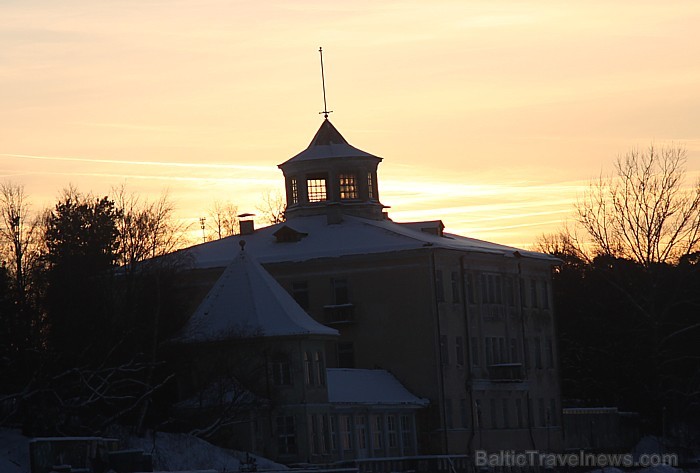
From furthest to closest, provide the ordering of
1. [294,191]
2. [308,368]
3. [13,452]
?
[294,191]
[308,368]
[13,452]

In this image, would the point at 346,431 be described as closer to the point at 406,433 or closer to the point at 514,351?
the point at 406,433

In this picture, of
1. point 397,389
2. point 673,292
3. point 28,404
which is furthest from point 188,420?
point 673,292

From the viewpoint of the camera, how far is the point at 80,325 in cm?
5228

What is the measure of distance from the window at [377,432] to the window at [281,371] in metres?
6.13

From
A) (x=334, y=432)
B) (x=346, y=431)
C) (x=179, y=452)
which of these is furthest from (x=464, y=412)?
(x=179, y=452)

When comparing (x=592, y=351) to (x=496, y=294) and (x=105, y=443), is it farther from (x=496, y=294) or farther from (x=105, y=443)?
(x=105, y=443)

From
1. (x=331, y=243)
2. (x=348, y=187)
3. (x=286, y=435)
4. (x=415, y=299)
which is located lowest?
(x=286, y=435)

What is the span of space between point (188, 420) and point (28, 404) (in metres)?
7.91

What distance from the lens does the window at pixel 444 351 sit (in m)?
69.9

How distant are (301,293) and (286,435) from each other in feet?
43.0

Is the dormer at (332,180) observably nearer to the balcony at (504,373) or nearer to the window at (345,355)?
the window at (345,355)

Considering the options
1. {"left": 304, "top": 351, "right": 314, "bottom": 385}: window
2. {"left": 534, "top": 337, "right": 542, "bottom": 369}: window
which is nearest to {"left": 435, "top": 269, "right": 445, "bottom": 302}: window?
{"left": 534, "top": 337, "right": 542, "bottom": 369}: window

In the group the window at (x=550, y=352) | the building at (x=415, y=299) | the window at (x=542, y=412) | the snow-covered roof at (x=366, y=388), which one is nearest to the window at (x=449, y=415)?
the building at (x=415, y=299)

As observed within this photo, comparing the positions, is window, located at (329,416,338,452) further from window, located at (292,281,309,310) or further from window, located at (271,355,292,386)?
window, located at (292,281,309,310)
